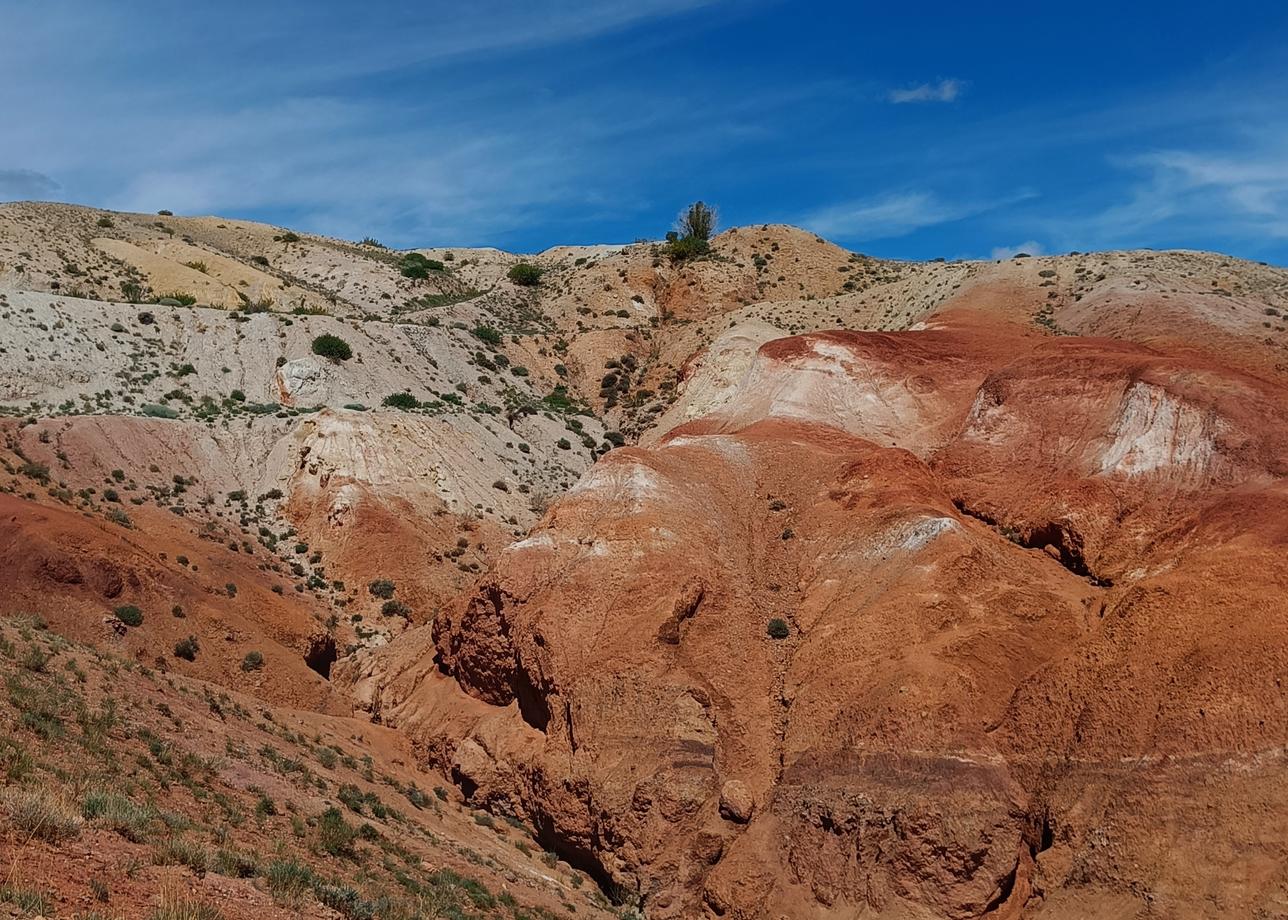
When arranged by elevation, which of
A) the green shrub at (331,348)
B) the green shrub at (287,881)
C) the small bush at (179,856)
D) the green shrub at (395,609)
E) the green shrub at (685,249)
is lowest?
the green shrub at (287,881)

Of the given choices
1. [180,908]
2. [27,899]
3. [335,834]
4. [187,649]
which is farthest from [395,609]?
[27,899]

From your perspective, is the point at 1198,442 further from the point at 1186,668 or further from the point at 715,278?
the point at 715,278

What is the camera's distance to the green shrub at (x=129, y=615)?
83.1 ft

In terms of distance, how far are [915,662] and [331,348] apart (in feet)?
110

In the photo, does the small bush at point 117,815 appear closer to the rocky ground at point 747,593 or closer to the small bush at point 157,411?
the rocky ground at point 747,593

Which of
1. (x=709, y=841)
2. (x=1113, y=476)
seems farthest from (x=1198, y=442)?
(x=709, y=841)

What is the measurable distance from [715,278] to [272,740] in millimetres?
48984

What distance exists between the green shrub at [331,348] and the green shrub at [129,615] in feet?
70.9

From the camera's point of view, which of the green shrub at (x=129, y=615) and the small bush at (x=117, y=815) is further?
the green shrub at (x=129, y=615)

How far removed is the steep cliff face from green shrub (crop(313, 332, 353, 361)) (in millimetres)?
19094

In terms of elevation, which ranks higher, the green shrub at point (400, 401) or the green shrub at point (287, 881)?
the green shrub at point (400, 401)

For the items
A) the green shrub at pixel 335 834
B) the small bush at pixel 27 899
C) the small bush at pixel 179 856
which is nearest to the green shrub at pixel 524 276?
the green shrub at pixel 335 834

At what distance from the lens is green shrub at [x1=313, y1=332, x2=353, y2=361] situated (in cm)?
4572

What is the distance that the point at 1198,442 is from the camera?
23.2 metres
